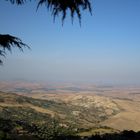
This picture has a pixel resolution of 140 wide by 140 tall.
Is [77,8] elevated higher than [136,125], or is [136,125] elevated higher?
[77,8]

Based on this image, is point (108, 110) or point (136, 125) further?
point (108, 110)

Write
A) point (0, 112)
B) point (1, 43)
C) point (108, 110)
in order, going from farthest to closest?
point (108, 110) → point (0, 112) → point (1, 43)

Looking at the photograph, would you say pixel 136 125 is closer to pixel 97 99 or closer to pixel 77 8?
pixel 97 99

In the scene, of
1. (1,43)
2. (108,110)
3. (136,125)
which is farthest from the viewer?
(108,110)

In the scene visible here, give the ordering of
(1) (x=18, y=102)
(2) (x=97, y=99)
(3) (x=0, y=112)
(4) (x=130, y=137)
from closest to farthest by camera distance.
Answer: (4) (x=130, y=137) < (3) (x=0, y=112) < (1) (x=18, y=102) < (2) (x=97, y=99)

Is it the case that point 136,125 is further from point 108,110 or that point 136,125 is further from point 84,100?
point 84,100

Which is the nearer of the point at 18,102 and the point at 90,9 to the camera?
the point at 90,9

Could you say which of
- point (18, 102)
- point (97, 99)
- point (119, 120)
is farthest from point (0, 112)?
Result: point (97, 99)

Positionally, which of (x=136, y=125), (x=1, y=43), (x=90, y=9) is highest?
(x=90, y=9)

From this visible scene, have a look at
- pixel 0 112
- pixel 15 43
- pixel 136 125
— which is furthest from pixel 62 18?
pixel 136 125
